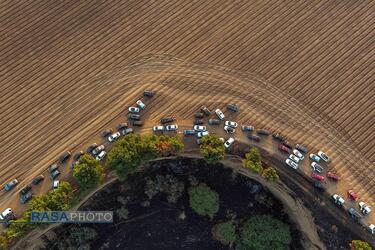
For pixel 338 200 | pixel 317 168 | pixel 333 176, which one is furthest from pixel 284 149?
pixel 338 200

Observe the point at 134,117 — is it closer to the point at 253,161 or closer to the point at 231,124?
the point at 231,124

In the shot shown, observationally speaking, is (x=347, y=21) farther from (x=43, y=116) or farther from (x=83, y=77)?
(x=43, y=116)

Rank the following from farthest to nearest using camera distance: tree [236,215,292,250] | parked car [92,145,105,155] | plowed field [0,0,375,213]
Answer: tree [236,215,292,250], plowed field [0,0,375,213], parked car [92,145,105,155]

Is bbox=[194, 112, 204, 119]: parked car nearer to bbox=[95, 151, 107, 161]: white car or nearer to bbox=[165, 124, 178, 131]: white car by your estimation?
bbox=[165, 124, 178, 131]: white car

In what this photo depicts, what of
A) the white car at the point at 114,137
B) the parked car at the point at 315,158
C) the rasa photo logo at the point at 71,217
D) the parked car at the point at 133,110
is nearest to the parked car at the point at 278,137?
the parked car at the point at 315,158

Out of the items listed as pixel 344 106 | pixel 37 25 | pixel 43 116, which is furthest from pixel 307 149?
pixel 37 25

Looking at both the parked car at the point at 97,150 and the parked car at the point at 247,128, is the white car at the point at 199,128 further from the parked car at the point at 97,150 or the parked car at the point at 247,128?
the parked car at the point at 97,150

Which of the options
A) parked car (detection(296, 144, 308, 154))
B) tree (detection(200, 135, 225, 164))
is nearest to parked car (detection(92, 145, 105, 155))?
tree (detection(200, 135, 225, 164))
